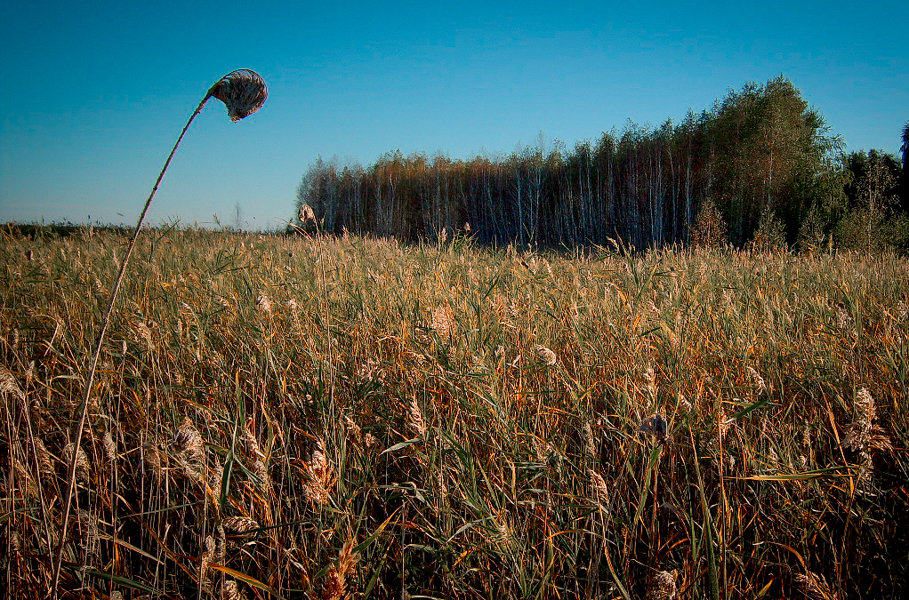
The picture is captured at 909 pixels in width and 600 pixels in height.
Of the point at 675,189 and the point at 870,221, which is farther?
the point at 675,189

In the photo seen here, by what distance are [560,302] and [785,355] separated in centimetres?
114

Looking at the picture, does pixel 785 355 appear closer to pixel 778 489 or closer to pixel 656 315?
pixel 656 315

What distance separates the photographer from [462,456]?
42.6 inches

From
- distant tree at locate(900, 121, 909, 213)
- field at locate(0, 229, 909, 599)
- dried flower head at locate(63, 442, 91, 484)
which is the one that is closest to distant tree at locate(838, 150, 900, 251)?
field at locate(0, 229, 909, 599)

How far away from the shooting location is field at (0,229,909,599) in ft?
3.54

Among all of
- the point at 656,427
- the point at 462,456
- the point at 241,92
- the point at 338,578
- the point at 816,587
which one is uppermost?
the point at 241,92

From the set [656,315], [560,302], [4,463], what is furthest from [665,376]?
[4,463]

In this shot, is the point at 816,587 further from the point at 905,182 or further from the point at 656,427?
the point at 905,182

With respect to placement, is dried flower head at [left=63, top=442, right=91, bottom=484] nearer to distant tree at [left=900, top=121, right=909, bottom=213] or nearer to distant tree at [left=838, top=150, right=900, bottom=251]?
distant tree at [left=838, top=150, right=900, bottom=251]

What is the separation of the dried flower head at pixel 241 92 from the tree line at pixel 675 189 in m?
9.51

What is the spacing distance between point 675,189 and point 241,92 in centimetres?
2505

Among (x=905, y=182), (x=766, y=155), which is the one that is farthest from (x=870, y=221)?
(x=905, y=182)

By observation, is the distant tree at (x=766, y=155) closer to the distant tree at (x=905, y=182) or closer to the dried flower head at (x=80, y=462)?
the distant tree at (x=905, y=182)

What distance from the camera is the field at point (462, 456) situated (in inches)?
42.5
